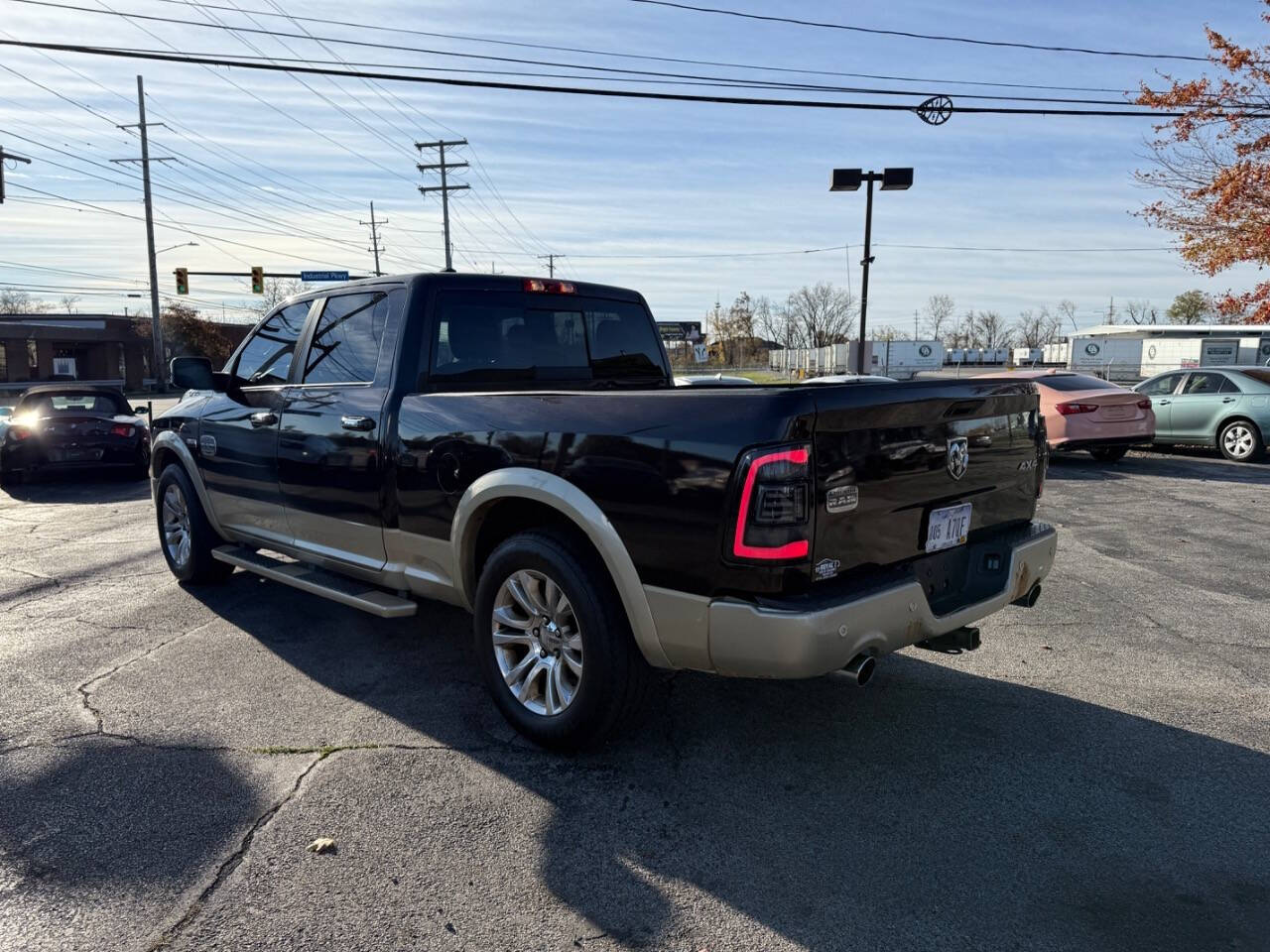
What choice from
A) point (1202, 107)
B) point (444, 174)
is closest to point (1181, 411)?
point (1202, 107)

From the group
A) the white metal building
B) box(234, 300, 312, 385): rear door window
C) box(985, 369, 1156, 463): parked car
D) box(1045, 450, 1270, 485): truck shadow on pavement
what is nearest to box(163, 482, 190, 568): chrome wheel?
box(234, 300, 312, 385): rear door window

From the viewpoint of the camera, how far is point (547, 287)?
193 inches

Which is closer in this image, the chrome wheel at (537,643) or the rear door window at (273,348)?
the chrome wheel at (537,643)

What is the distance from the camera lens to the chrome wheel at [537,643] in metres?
3.53

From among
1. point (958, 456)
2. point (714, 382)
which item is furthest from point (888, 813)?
point (714, 382)

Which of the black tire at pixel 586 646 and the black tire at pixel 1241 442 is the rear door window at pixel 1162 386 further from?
the black tire at pixel 586 646

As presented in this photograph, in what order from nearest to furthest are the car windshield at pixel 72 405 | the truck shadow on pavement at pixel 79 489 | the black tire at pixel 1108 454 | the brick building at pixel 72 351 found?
the truck shadow on pavement at pixel 79 489 → the car windshield at pixel 72 405 → the black tire at pixel 1108 454 → the brick building at pixel 72 351

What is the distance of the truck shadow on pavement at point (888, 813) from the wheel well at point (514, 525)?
774 mm

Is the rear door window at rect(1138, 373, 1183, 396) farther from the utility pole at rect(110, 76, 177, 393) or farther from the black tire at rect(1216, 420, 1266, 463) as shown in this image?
the utility pole at rect(110, 76, 177, 393)

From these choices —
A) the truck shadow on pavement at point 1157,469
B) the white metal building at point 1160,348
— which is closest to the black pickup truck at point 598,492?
the truck shadow on pavement at point 1157,469

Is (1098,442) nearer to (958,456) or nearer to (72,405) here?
(958,456)

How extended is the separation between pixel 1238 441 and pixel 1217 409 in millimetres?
602

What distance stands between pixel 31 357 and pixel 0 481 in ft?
185

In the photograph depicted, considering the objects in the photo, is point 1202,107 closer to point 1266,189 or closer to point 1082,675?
point 1266,189
